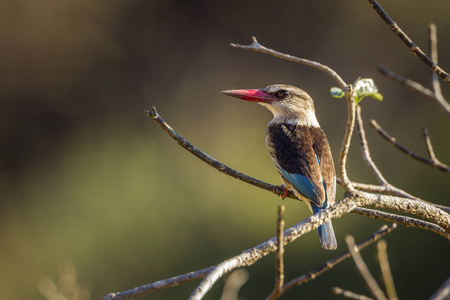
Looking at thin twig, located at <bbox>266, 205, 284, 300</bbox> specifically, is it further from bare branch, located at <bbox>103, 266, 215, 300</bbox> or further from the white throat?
the white throat

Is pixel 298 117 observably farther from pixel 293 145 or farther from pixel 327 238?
pixel 327 238

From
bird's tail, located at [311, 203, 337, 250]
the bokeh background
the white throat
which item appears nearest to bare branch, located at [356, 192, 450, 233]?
bird's tail, located at [311, 203, 337, 250]

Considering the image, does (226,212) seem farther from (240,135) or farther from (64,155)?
(64,155)

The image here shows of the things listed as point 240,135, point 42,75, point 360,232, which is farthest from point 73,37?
point 360,232

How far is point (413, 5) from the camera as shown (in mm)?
9055

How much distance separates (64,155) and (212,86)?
2545 mm

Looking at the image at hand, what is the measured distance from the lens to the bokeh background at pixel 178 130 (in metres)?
6.55

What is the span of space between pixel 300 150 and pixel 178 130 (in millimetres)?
5510

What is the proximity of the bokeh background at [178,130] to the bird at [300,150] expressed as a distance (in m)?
2.65

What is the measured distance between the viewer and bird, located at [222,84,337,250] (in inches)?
118

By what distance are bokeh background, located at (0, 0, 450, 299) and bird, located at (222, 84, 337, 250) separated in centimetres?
265

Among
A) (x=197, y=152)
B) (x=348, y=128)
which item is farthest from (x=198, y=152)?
(x=348, y=128)

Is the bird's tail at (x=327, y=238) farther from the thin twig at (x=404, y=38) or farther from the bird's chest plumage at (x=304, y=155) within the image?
the thin twig at (x=404, y=38)

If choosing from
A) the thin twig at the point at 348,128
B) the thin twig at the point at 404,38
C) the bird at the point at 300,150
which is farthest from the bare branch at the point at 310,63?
the bird at the point at 300,150
